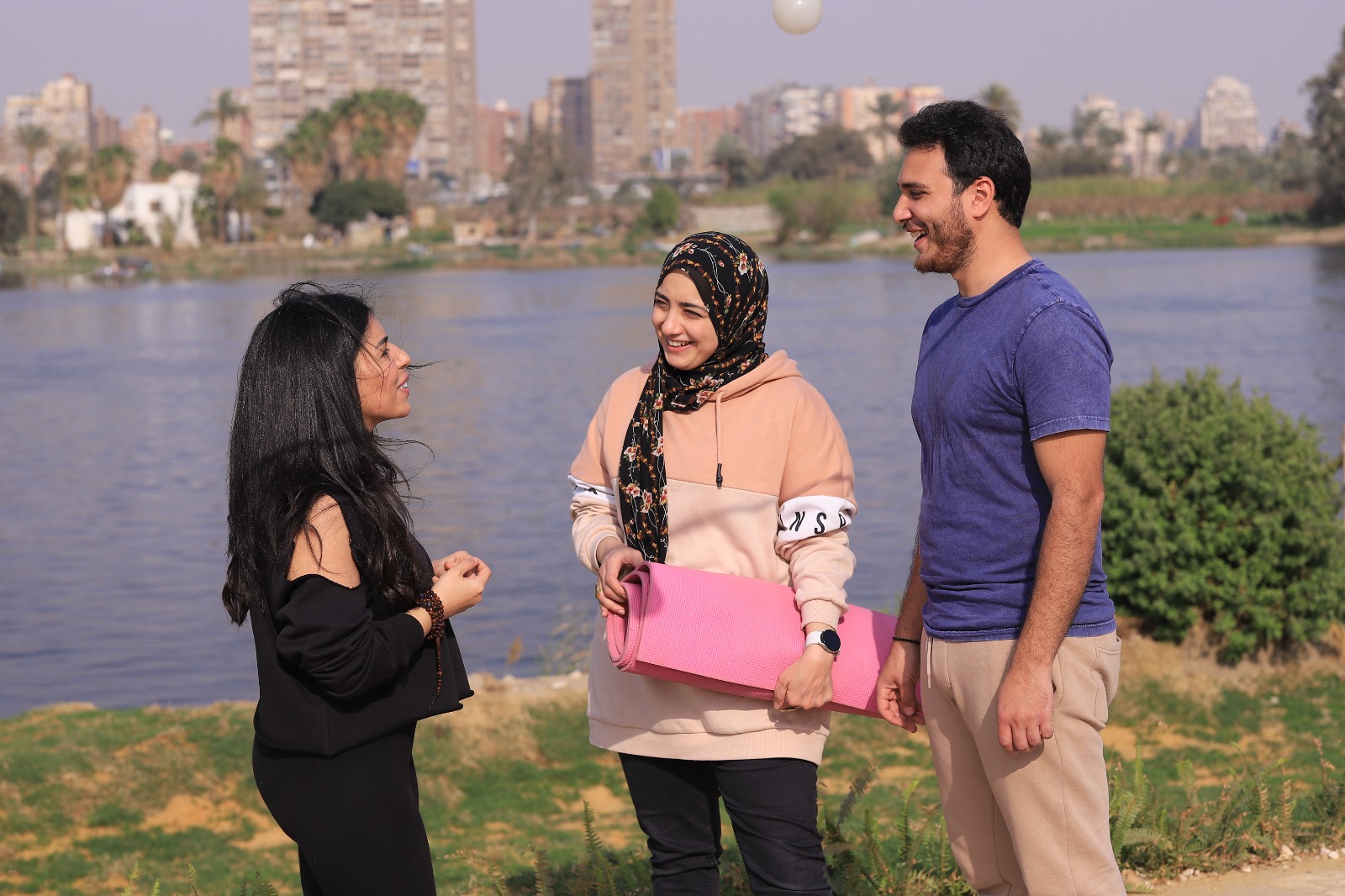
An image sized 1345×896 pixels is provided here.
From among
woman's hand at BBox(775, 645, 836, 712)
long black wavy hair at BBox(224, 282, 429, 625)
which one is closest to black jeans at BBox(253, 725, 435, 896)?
long black wavy hair at BBox(224, 282, 429, 625)

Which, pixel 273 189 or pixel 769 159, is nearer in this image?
pixel 769 159

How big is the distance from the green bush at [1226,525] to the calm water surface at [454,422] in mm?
3932

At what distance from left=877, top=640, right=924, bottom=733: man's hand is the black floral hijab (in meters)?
0.52

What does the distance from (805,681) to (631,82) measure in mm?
196287

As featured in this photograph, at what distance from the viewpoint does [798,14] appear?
3.45 metres

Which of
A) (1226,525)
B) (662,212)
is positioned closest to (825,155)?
(662,212)

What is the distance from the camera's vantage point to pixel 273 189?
13962 centimetres

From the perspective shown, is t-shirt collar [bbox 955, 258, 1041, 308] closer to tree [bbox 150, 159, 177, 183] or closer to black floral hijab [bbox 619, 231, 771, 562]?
black floral hijab [bbox 619, 231, 771, 562]

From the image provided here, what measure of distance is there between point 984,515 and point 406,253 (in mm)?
82105

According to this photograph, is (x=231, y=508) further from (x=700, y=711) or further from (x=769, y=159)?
(x=769, y=159)

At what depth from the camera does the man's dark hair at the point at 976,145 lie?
8.67ft

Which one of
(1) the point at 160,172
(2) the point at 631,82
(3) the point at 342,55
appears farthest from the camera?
(2) the point at 631,82

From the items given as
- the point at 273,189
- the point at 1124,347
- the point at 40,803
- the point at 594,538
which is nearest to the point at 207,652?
the point at 40,803

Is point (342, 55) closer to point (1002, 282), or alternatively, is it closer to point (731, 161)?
point (731, 161)
